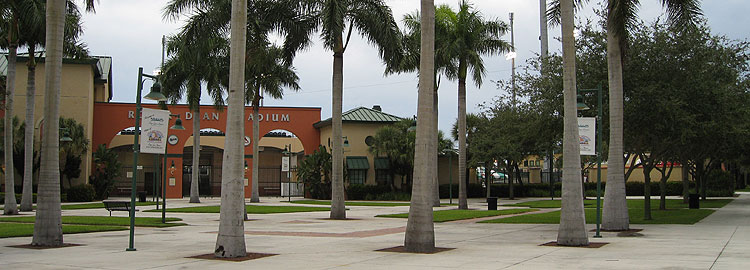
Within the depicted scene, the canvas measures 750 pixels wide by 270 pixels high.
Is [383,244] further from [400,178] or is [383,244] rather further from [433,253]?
[400,178]

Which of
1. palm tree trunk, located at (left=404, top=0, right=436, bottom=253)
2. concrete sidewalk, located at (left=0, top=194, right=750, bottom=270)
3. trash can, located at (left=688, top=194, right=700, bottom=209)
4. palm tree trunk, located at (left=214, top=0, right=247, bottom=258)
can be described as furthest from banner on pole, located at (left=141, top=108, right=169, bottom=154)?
trash can, located at (left=688, top=194, right=700, bottom=209)

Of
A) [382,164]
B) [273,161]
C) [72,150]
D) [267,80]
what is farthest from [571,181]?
[273,161]

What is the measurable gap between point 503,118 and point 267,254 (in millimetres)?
33259

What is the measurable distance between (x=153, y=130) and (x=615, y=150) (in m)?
12.7

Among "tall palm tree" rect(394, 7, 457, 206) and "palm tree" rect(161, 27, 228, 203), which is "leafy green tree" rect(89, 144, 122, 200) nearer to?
"palm tree" rect(161, 27, 228, 203)

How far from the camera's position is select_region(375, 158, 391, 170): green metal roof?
5125 centimetres

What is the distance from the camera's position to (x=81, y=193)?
43.9 meters

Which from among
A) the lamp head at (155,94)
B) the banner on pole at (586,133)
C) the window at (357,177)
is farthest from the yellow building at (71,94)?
the banner on pole at (586,133)

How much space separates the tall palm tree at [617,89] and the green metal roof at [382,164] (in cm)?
3266

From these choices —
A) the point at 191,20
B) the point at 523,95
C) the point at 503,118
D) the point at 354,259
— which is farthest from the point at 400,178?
the point at 354,259

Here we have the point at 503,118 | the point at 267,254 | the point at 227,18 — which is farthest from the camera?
the point at 503,118

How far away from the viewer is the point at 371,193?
50.2 m

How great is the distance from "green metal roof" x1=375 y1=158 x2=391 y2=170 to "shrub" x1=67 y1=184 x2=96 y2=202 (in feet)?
68.8

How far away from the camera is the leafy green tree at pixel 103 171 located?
1829 inches
